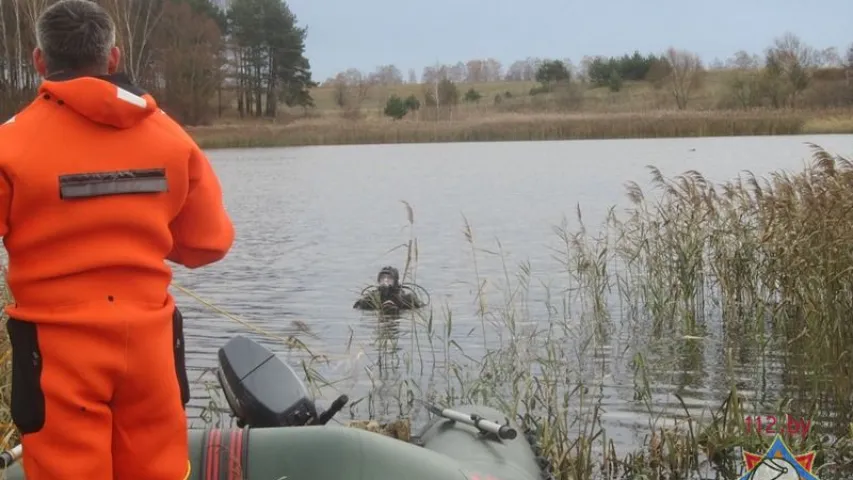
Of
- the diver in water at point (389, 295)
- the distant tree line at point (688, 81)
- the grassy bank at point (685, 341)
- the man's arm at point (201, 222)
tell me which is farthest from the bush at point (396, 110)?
the man's arm at point (201, 222)

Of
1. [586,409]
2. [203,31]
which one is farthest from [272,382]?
[203,31]

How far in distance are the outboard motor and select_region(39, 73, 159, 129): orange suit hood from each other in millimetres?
1241

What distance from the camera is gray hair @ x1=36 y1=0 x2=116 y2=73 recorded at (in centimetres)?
239

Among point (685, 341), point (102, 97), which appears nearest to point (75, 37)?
point (102, 97)

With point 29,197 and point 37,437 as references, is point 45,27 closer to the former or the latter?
point 29,197

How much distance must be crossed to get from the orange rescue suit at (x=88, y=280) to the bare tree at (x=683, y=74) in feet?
149

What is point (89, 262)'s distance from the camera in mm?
2299

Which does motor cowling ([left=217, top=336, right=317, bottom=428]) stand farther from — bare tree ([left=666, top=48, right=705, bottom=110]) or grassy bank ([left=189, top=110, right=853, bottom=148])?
bare tree ([left=666, top=48, right=705, bottom=110])

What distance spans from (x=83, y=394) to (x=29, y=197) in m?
0.46

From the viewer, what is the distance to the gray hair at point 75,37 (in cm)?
239

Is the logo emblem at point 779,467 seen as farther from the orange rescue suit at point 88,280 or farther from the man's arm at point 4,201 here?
the man's arm at point 4,201

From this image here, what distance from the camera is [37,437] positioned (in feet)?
7.59

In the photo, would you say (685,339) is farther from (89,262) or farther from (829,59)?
(829,59)

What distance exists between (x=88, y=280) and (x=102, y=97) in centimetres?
42
